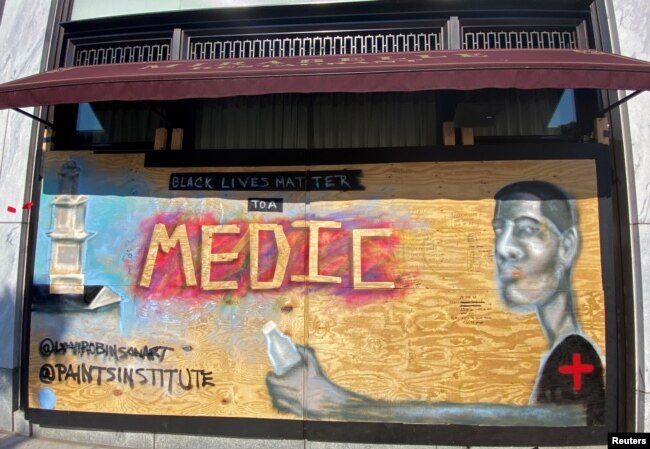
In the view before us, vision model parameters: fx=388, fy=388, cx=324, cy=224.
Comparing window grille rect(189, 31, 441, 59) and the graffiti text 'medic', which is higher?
window grille rect(189, 31, 441, 59)

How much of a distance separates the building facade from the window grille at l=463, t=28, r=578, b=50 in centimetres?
4

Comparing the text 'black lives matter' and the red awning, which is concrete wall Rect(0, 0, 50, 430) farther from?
the text 'black lives matter'

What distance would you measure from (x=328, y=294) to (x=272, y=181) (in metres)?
1.32

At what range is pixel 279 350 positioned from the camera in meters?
3.94

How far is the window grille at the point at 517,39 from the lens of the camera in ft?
14.5

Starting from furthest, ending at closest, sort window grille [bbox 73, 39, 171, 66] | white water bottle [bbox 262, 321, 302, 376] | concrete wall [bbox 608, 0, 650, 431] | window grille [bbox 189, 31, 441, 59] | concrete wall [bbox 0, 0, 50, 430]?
window grille [bbox 73, 39, 171, 66] → window grille [bbox 189, 31, 441, 59] → concrete wall [bbox 0, 0, 50, 430] → white water bottle [bbox 262, 321, 302, 376] → concrete wall [bbox 608, 0, 650, 431]

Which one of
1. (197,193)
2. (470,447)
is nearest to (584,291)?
(470,447)

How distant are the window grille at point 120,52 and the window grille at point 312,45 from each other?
0.44 m

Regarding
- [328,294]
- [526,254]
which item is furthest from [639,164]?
[328,294]

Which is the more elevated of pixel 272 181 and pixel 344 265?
pixel 272 181

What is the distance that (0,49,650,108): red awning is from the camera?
10.4ft

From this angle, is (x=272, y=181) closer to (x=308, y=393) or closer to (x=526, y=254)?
(x=308, y=393)

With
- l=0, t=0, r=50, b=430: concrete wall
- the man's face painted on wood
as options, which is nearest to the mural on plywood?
the man's face painted on wood

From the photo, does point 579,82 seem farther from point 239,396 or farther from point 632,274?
point 239,396
